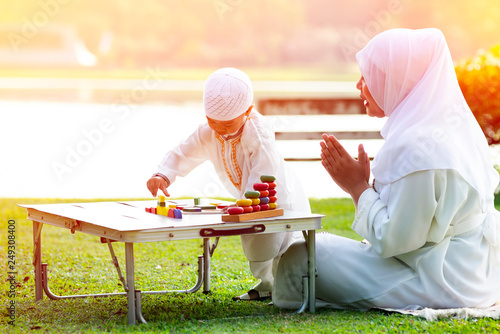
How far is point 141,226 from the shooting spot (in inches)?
136

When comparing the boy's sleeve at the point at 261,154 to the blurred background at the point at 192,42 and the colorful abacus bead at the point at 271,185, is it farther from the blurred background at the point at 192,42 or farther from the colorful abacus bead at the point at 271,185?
the blurred background at the point at 192,42

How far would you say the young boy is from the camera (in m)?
A: 4.11


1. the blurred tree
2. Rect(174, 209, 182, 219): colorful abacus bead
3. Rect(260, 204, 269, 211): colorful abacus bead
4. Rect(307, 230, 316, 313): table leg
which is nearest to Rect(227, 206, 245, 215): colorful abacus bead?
Rect(260, 204, 269, 211): colorful abacus bead

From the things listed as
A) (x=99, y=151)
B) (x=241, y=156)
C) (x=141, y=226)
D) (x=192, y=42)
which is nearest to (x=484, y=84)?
(x=241, y=156)

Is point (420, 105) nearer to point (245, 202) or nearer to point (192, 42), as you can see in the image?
point (245, 202)

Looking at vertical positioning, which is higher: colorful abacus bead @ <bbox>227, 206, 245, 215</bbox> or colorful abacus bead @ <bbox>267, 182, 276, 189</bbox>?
colorful abacus bead @ <bbox>267, 182, 276, 189</bbox>

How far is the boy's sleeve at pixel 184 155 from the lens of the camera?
448 centimetres

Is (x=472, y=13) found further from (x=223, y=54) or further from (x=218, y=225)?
(x=218, y=225)

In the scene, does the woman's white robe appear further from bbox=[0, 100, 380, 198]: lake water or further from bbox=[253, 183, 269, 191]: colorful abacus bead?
bbox=[0, 100, 380, 198]: lake water

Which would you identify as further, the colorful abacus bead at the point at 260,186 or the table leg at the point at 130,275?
the colorful abacus bead at the point at 260,186

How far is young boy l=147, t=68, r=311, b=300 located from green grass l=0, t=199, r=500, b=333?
316 mm

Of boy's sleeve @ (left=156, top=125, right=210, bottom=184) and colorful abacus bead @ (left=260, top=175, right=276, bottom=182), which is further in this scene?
boy's sleeve @ (left=156, top=125, right=210, bottom=184)

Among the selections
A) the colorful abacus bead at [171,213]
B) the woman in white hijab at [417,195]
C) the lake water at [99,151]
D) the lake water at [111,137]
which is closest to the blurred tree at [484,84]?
the lake water at [111,137]

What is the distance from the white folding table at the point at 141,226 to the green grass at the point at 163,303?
0.20m
